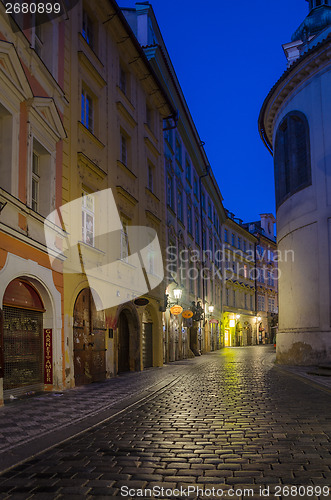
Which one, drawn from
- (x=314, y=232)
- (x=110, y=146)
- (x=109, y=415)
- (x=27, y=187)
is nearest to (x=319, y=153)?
(x=314, y=232)

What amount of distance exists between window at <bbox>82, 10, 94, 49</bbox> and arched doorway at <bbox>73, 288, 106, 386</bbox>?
822 cm

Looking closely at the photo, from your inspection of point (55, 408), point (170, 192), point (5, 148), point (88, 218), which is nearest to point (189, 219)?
point (170, 192)

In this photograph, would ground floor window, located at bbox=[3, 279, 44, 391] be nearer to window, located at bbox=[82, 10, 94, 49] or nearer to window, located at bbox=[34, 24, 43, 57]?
window, located at bbox=[34, 24, 43, 57]

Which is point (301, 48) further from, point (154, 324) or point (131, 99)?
point (154, 324)

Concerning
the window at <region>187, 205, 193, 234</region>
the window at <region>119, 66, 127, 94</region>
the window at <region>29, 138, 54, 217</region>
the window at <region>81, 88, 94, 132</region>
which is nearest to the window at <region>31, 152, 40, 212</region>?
the window at <region>29, 138, 54, 217</region>

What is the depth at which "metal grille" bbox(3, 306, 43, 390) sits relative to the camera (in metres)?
10.5

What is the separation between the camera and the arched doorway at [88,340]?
1362 cm

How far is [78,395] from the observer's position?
11.4m

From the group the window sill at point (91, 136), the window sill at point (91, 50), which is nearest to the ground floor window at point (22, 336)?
the window sill at point (91, 136)

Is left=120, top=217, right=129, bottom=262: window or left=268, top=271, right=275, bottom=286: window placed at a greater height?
left=268, top=271, right=275, bottom=286: window

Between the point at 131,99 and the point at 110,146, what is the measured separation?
4.09 metres

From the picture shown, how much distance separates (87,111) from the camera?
53.1 feet

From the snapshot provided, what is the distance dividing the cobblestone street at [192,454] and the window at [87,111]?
907 cm

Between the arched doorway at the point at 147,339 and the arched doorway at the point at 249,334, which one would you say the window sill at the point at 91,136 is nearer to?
the arched doorway at the point at 147,339
